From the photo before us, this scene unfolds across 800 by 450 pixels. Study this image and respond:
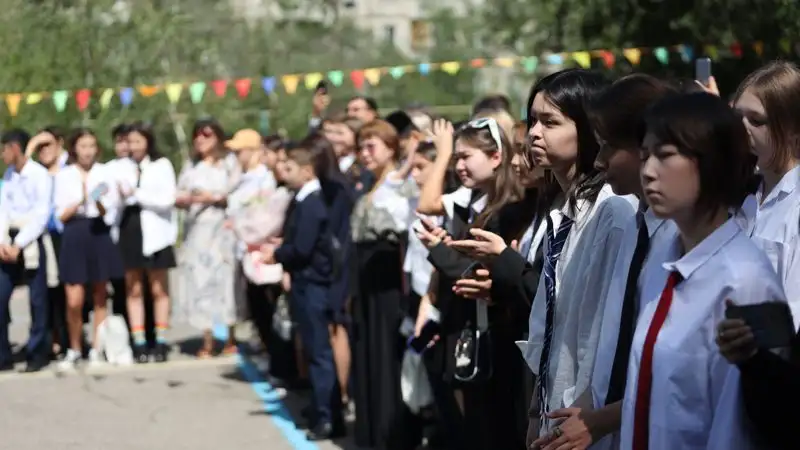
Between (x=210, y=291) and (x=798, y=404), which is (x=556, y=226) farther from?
(x=210, y=291)

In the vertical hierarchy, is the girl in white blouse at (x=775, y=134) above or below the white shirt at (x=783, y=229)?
above

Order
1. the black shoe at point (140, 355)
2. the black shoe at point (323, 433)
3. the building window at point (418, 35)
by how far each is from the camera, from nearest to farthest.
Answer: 1. the black shoe at point (323, 433)
2. the black shoe at point (140, 355)
3. the building window at point (418, 35)

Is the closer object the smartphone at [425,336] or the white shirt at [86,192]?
the smartphone at [425,336]

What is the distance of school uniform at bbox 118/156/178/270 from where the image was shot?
1170cm

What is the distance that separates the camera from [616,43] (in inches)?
718

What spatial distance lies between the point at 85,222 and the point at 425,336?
5.71 meters

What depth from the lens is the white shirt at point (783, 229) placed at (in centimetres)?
347

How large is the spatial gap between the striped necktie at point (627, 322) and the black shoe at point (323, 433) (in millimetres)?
5541

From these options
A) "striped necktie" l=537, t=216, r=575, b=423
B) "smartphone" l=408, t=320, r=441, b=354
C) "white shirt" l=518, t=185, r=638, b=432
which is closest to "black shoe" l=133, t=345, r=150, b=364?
"smartphone" l=408, t=320, r=441, b=354

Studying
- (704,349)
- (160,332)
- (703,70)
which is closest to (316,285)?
(703,70)

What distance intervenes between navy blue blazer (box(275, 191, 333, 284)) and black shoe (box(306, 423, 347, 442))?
0.95 m

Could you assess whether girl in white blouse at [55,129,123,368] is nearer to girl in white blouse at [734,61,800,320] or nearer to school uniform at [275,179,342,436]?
school uniform at [275,179,342,436]

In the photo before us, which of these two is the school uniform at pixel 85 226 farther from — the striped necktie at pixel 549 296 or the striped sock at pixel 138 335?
the striped necktie at pixel 549 296

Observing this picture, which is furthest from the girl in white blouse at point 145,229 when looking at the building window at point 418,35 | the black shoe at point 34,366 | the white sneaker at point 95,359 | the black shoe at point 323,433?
the building window at point 418,35
